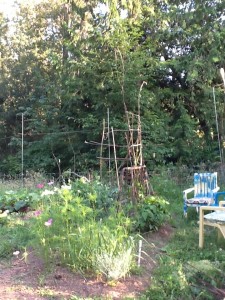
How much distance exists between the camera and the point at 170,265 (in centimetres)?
311

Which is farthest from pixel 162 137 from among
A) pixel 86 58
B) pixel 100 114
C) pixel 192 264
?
pixel 192 264

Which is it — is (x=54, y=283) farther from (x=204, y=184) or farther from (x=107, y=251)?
(x=204, y=184)

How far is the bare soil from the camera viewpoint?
7.97ft

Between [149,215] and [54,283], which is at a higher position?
[149,215]

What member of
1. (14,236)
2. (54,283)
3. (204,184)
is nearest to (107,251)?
(54,283)

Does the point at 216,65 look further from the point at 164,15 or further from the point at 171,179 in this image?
the point at 171,179

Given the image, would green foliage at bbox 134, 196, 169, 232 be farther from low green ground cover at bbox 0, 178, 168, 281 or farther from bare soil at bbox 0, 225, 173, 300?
bare soil at bbox 0, 225, 173, 300

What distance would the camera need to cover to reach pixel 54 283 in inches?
102

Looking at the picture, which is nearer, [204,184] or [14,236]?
[14,236]

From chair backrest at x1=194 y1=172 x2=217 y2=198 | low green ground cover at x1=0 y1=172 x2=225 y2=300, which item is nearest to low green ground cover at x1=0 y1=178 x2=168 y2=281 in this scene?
low green ground cover at x1=0 y1=172 x2=225 y2=300

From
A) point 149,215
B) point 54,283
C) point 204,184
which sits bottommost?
point 54,283

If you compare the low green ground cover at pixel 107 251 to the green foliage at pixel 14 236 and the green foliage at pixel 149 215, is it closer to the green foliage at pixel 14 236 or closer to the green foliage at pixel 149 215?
the green foliage at pixel 14 236

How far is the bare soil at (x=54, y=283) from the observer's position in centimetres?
243

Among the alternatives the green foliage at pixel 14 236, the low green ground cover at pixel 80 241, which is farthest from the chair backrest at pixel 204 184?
the green foliage at pixel 14 236
